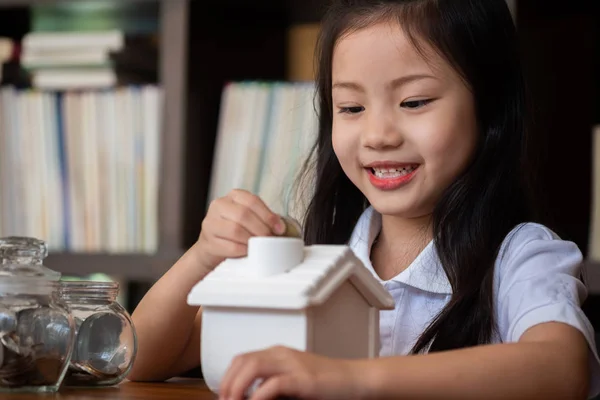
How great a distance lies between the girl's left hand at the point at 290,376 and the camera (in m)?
0.67

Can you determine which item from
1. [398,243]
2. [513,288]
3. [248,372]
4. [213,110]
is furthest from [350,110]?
[213,110]

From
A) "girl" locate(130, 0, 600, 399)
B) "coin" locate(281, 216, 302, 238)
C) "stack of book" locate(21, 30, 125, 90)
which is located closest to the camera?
"coin" locate(281, 216, 302, 238)

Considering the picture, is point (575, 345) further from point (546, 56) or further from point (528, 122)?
point (546, 56)

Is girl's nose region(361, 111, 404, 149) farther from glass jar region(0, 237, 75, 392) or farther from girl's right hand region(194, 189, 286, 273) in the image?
glass jar region(0, 237, 75, 392)

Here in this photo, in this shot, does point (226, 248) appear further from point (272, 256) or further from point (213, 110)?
point (213, 110)

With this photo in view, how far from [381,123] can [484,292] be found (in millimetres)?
233

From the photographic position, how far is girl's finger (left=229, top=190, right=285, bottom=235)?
90 centimetres

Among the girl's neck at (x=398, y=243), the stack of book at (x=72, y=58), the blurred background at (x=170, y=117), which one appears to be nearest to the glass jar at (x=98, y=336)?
the girl's neck at (x=398, y=243)

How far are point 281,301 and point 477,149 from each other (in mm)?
611

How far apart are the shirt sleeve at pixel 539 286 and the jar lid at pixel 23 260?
46 centimetres

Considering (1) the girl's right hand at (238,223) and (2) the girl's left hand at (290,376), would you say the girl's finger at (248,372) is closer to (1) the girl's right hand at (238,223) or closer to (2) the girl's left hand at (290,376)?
(2) the girl's left hand at (290,376)

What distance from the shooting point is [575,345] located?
2.90 ft

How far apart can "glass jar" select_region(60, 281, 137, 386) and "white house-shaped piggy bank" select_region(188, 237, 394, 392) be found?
6.8 inches

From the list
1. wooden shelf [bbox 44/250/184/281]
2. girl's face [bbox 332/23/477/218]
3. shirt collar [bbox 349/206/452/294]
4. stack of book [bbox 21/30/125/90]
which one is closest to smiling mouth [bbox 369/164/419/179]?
girl's face [bbox 332/23/477/218]
